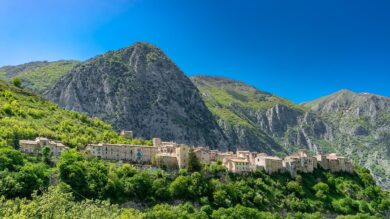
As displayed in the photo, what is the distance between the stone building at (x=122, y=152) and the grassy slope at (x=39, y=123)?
7.82m

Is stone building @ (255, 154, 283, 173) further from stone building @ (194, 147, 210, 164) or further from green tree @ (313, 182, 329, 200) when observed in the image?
stone building @ (194, 147, 210, 164)

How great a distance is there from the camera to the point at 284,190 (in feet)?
377

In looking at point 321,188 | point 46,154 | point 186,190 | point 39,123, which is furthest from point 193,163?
point 39,123

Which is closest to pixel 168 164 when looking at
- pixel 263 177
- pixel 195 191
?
pixel 195 191

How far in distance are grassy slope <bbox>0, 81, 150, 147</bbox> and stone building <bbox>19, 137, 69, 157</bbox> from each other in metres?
3.16

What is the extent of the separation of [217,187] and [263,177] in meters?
17.7

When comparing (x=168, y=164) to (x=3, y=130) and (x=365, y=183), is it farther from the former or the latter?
(x=365, y=183)

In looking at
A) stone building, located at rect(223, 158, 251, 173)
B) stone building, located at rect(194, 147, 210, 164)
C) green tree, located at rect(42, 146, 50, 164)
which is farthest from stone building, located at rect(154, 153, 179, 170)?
green tree, located at rect(42, 146, 50, 164)

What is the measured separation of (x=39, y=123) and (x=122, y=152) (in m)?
29.5

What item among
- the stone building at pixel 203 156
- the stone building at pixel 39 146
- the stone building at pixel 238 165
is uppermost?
the stone building at pixel 39 146

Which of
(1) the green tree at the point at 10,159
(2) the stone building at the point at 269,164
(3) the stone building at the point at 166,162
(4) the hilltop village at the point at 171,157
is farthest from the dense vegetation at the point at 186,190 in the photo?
(3) the stone building at the point at 166,162

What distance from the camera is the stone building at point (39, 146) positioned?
100812 millimetres

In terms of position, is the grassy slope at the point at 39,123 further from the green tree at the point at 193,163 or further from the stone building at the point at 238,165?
the stone building at the point at 238,165

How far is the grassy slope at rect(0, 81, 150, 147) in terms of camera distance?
112m
